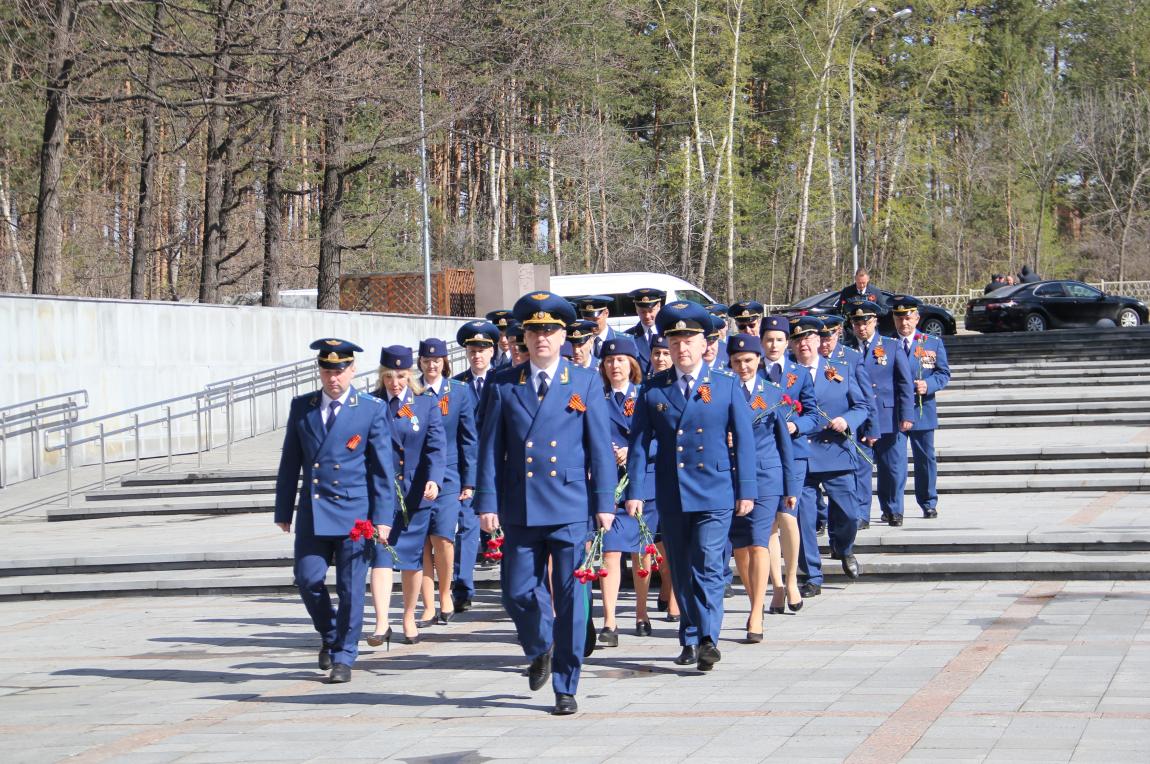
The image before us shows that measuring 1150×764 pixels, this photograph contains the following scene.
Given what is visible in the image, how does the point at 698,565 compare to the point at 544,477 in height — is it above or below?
below

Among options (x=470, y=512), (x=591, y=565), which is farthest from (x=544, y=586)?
(x=470, y=512)

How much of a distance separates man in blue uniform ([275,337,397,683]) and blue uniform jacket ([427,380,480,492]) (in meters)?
1.65

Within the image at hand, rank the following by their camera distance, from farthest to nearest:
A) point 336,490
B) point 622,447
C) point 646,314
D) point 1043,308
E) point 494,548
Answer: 1. point 1043,308
2. point 646,314
3. point 494,548
4. point 622,447
5. point 336,490

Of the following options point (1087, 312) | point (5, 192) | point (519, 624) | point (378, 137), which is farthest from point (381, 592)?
point (5, 192)

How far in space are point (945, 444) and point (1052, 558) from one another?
27.0ft

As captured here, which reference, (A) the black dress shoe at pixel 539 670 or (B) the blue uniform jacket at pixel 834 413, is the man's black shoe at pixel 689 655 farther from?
(B) the blue uniform jacket at pixel 834 413

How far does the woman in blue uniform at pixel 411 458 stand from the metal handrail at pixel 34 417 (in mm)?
10772

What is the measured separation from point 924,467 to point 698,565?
20.4 feet

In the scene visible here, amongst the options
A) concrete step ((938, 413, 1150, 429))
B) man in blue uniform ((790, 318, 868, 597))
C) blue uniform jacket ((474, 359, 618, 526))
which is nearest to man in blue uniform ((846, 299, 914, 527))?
man in blue uniform ((790, 318, 868, 597))

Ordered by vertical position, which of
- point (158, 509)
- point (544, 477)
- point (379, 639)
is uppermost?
point (544, 477)

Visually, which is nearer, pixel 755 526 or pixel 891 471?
pixel 755 526

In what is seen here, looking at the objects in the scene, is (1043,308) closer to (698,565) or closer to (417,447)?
(417,447)

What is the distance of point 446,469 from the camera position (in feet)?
34.3

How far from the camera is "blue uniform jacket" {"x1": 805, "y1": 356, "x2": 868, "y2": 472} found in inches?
427
